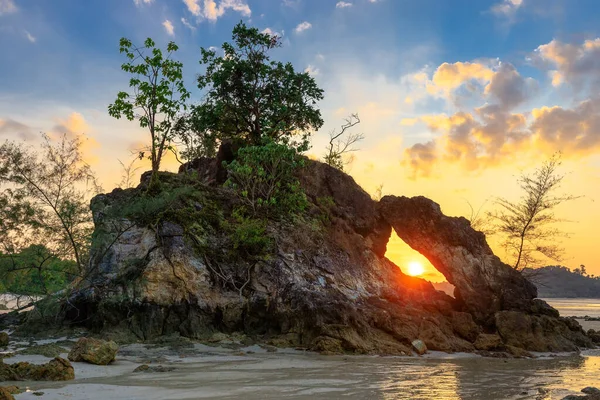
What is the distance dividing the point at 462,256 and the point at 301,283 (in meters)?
6.95

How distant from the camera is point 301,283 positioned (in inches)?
611

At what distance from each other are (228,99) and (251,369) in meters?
14.2

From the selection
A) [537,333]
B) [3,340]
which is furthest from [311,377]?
[537,333]

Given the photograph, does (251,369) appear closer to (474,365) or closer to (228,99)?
(474,365)

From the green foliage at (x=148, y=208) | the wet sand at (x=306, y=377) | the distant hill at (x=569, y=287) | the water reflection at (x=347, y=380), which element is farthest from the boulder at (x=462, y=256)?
the distant hill at (x=569, y=287)

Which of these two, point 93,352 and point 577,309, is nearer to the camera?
point 93,352

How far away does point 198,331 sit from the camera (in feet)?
46.0

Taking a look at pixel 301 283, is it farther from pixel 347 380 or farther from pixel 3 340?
pixel 3 340

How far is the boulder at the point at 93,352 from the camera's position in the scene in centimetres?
961

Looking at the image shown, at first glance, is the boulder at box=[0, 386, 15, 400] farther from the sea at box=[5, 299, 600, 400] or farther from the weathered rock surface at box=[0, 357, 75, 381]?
the weathered rock surface at box=[0, 357, 75, 381]

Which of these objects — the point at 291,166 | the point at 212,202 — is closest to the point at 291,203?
the point at 291,166

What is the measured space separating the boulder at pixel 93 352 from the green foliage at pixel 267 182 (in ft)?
26.6

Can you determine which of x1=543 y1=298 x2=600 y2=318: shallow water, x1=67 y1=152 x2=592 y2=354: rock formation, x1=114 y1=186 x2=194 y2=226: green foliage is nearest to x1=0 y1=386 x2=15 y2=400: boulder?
x1=67 y1=152 x2=592 y2=354: rock formation

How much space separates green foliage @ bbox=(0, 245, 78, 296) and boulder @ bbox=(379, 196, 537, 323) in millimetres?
12243
